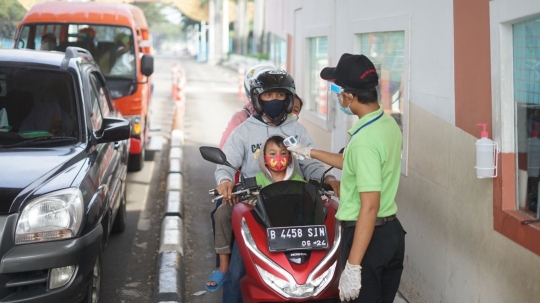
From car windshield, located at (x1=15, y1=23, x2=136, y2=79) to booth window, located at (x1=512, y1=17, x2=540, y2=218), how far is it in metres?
8.62

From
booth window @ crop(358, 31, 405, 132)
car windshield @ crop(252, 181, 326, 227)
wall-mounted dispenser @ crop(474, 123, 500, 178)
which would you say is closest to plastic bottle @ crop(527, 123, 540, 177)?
wall-mounted dispenser @ crop(474, 123, 500, 178)

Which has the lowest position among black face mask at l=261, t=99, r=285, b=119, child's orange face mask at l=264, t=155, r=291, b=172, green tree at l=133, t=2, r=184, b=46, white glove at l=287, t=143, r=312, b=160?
child's orange face mask at l=264, t=155, r=291, b=172

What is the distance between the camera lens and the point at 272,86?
5.41 meters

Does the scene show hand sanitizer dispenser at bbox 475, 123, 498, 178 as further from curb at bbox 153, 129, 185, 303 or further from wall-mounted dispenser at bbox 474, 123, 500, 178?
curb at bbox 153, 129, 185, 303

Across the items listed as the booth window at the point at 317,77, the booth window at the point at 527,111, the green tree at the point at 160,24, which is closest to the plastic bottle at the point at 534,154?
the booth window at the point at 527,111

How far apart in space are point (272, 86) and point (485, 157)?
1564 millimetres

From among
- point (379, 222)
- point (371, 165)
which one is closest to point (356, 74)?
point (371, 165)

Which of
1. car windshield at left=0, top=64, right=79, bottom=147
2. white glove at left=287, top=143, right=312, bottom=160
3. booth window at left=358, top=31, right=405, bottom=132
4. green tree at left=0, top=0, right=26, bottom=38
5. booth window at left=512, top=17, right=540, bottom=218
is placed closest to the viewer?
booth window at left=512, top=17, right=540, bottom=218

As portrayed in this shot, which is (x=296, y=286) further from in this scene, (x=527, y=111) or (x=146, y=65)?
(x=146, y=65)

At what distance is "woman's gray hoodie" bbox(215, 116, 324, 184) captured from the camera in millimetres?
5422

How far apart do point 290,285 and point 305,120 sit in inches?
280

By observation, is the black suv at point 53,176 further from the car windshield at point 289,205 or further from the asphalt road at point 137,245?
the car windshield at point 289,205

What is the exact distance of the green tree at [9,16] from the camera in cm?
1260

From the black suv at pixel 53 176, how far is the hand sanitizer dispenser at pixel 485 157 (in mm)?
2577
